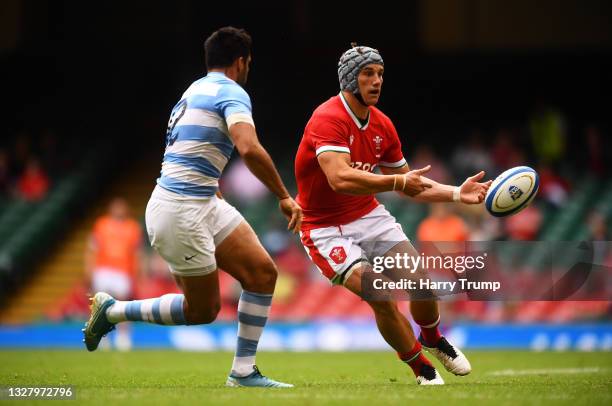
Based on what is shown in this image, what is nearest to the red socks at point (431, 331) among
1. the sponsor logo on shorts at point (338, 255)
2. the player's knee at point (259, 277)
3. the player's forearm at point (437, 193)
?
the sponsor logo on shorts at point (338, 255)

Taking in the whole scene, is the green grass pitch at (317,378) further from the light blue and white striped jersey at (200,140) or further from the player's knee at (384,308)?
the light blue and white striped jersey at (200,140)

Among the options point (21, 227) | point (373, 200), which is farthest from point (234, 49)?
point (21, 227)

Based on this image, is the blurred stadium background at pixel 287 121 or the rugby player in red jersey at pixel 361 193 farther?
the blurred stadium background at pixel 287 121

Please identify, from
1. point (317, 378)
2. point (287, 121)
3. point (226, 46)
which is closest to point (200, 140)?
point (226, 46)

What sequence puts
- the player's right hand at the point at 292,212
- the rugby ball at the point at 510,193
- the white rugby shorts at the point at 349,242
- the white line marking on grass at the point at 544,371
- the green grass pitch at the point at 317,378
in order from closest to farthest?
the green grass pitch at the point at 317,378, the player's right hand at the point at 292,212, the rugby ball at the point at 510,193, the white rugby shorts at the point at 349,242, the white line marking on grass at the point at 544,371

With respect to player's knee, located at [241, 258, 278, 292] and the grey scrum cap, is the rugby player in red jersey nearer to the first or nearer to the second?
the grey scrum cap

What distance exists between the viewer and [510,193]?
739 centimetres

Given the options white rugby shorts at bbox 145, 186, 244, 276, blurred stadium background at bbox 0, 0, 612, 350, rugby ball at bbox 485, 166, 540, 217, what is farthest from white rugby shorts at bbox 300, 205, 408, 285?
blurred stadium background at bbox 0, 0, 612, 350

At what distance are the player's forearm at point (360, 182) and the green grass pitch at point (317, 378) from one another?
1.37 m

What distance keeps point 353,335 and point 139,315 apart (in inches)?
344

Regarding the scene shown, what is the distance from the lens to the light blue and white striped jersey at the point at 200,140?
23.3 ft

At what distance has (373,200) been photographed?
26.5 feet

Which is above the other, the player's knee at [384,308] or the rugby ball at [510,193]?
the rugby ball at [510,193]

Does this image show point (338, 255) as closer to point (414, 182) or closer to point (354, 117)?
point (414, 182)
